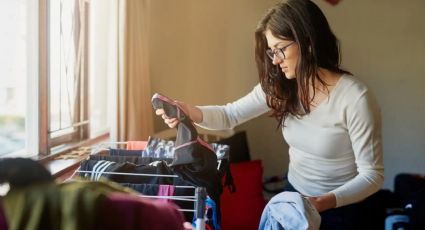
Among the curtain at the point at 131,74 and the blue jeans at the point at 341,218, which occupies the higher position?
the curtain at the point at 131,74

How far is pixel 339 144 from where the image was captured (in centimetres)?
142

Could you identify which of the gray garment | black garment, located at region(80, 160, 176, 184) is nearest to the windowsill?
black garment, located at region(80, 160, 176, 184)

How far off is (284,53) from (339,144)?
0.33 metres

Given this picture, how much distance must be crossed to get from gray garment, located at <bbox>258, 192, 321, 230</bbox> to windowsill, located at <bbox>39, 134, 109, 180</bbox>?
0.77m

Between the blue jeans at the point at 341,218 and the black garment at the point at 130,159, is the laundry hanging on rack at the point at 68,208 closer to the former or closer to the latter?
the black garment at the point at 130,159

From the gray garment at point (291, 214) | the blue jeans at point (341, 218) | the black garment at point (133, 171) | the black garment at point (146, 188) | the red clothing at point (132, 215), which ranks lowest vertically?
the blue jeans at point (341, 218)

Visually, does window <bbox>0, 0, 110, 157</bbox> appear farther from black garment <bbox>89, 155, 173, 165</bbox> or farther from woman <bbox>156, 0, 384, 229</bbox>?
woman <bbox>156, 0, 384, 229</bbox>

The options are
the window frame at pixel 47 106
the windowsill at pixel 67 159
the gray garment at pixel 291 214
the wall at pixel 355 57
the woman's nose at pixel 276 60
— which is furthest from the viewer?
the wall at pixel 355 57

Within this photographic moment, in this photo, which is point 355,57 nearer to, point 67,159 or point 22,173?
point 67,159

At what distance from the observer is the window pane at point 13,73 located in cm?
167

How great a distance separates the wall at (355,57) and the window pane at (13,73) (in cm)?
124

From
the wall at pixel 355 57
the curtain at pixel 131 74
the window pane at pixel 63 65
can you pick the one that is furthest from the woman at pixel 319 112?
the wall at pixel 355 57

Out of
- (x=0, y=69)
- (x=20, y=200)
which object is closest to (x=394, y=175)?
(x=0, y=69)

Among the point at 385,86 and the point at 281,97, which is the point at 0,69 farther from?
the point at 385,86
